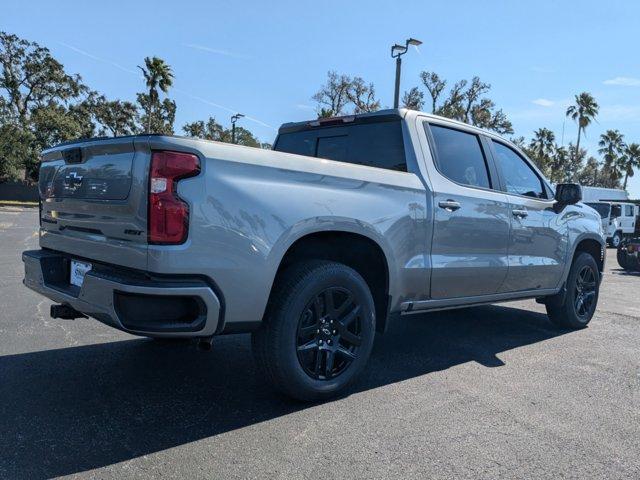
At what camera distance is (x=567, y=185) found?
17.7 ft

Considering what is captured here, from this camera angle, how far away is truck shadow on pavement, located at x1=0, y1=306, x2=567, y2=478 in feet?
8.91

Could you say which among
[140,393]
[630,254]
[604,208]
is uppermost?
[604,208]

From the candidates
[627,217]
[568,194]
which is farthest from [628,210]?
[568,194]

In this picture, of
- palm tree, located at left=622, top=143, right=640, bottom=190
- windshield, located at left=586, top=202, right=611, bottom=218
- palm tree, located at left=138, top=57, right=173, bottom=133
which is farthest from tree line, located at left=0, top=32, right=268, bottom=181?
palm tree, located at left=622, top=143, right=640, bottom=190

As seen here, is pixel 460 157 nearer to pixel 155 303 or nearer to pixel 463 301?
pixel 463 301

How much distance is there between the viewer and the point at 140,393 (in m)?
3.48

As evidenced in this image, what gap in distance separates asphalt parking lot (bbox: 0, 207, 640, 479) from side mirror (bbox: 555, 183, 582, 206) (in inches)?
55.9

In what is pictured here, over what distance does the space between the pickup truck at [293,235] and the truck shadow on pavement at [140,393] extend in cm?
45

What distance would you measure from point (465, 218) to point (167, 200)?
2.43 meters

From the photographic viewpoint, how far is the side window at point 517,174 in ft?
16.1

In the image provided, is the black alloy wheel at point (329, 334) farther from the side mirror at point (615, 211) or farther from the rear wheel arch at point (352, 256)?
the side mirror at point (615, 211)

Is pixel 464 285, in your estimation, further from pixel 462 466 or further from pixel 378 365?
pixel 462 466

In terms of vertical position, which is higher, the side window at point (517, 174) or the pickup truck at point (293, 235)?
the side window at point (517, 174)

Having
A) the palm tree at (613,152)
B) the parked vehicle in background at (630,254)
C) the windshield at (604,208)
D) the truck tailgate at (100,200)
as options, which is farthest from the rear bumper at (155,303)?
the palm tree at (613,152)
